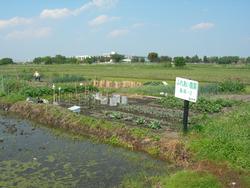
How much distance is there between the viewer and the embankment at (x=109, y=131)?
1150 cm

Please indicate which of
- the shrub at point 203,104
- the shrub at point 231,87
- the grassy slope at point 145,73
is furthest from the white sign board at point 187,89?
the grassy slope at point 145,73

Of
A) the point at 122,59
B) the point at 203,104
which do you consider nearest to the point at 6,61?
the point at 122,59

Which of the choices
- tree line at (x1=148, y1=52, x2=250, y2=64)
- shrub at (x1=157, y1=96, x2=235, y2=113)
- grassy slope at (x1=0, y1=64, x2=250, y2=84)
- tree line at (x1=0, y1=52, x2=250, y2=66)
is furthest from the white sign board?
tree line at (x1=148, y1=52, x2=250, y2=64)

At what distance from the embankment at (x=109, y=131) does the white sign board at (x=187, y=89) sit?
1.52 m

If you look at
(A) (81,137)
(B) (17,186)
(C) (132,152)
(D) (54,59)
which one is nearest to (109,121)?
(A) (81,137)

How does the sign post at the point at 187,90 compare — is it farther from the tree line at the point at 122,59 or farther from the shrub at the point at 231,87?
the tree line at the point at 122,59

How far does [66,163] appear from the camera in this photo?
1092cm

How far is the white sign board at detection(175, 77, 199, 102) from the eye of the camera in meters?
11.9

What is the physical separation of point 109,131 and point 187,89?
368cm

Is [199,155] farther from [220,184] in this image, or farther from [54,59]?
[54,59]

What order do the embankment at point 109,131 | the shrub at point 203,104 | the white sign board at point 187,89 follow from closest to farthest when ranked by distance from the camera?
1. the embankment at point 109,131
2. the white sign board at point 187,89
3. the shrub at point 203,104

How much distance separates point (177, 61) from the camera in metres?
78.1

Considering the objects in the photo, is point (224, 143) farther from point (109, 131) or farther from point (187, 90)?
point (109, 131)

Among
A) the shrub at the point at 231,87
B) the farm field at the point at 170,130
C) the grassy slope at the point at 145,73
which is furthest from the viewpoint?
the grassy slope at the point at 145,73
